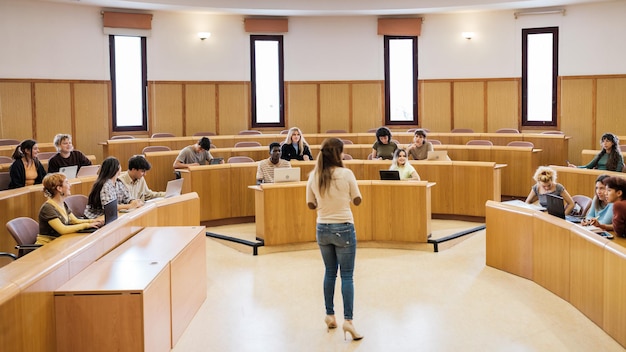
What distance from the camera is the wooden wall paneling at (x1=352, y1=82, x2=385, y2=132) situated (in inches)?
587

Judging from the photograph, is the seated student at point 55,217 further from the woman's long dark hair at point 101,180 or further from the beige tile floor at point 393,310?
the beige tile floor at point 393,310

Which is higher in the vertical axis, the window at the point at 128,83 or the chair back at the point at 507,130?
the window at the point at 128,83

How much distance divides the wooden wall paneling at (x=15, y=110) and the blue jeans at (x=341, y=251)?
9.82 m

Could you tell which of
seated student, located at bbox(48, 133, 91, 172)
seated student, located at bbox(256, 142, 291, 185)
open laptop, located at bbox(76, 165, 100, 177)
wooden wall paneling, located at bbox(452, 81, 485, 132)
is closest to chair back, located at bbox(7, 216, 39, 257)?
open laptop, located at bbox(76, 165, 100, 177)

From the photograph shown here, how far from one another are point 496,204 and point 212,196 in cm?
413

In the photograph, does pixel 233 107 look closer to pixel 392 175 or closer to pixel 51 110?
pixel 51 110

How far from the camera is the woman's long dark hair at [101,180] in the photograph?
19.4 feet

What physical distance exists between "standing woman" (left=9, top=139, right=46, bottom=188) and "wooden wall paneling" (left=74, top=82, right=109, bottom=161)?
5.69 metres

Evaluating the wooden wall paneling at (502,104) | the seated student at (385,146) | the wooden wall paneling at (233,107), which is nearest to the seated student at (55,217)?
the seated student at (385,146)

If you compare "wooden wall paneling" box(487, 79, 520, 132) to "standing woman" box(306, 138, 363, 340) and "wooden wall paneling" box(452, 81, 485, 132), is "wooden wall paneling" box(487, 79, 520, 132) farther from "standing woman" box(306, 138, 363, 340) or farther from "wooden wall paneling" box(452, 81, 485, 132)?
→ "standing woman" box(306, 138, 363, 340)

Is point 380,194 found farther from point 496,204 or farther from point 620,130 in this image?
point 620,130

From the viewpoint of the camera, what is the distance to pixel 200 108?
1434 cm

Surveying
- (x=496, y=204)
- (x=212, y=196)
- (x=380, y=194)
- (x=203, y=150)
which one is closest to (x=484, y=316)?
(x=496, y=204)

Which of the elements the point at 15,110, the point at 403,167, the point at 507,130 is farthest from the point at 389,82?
the point at 15,110
